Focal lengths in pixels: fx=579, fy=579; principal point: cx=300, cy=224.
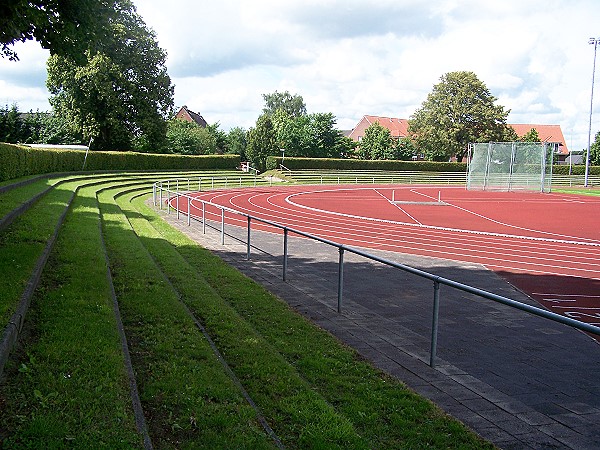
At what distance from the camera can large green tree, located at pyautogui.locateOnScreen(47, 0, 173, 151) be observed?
5025 cm

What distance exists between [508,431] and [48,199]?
14.9 meters

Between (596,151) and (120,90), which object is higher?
(120,90)

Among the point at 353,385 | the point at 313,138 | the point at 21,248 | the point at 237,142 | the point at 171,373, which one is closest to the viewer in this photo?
the point at 171,373

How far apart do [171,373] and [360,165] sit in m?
68.6

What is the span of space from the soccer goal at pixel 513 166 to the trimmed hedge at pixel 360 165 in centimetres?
2061

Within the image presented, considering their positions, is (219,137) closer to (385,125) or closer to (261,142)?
(261,142)

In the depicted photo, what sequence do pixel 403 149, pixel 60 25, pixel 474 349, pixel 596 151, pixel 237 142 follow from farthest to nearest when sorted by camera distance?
pixel 596 151 → pixel 237 142 → pixel 403 149 → pixel 60 25 → pixel 474 349

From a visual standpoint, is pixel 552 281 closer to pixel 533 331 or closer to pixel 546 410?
pixel 533 331

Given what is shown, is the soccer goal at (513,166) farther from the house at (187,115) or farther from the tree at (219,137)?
the house at (187,115)

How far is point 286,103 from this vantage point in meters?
111

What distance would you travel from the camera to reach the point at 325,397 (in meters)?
4.88

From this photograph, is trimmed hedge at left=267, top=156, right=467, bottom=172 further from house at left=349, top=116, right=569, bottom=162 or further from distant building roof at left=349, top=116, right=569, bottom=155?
distant building roof at left=349, top=116, right=569, bottom=155

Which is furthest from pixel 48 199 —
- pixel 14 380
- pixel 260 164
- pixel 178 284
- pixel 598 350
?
pixel 260 164

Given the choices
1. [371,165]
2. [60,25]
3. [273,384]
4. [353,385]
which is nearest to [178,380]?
[273,384]
